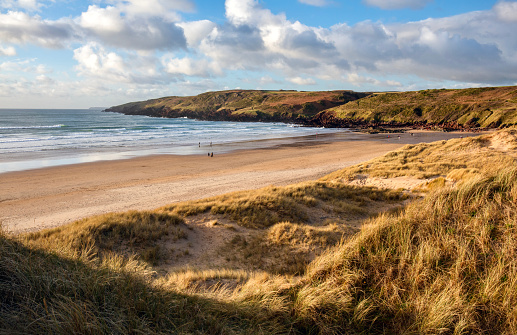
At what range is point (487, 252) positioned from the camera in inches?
162

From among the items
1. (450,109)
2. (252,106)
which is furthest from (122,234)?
(252,106)

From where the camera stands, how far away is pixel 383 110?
279ft

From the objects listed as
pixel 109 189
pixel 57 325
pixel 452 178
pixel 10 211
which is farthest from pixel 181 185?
pixel 57 325

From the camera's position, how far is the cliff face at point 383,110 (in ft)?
210

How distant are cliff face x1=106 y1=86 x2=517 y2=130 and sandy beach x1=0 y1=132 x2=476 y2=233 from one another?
49628mm

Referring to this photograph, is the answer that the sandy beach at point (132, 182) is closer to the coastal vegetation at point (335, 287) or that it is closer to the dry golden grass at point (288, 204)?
the dry golden grass at point (288, 204)

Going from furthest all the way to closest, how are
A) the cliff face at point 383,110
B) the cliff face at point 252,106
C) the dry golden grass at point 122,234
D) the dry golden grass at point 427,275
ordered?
the cliff face at point 252,106 < the cliff face at point 383,110 < the dry golden grass at point 122,234 < the dry golden grass at point 427,275

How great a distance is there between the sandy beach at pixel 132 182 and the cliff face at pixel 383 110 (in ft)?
163

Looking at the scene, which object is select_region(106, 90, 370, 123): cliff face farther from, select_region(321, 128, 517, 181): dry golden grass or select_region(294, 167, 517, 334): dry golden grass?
select_region(294, 167, 517, 334): dry golden grass

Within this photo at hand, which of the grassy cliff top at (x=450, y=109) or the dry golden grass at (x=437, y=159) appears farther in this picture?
the grassy cliff top at (x=450, y=109)

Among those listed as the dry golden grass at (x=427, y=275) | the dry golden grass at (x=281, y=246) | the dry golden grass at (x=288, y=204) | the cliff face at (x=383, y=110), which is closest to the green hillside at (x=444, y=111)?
the cliff face at (x=383, y=110)

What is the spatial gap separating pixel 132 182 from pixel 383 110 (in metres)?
81.8

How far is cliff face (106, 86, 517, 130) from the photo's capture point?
63881 millimetres

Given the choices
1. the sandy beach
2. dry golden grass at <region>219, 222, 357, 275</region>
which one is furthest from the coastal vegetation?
the sandy beach
